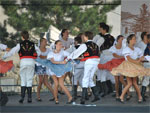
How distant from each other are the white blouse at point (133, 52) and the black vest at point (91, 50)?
509 mm

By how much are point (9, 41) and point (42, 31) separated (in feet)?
3.19

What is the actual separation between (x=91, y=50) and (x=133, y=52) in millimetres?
781

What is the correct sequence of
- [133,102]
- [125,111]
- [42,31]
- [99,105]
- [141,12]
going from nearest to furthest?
1. [125,111]
2. [99,105]
3. [133,102]
4. [141,12]
5. [42,31]

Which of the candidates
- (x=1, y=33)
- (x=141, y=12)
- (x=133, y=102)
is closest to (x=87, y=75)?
(x=133, y=102)

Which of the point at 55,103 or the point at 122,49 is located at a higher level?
the point at 122,49

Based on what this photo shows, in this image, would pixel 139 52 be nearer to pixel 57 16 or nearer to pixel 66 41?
pixel 66 41

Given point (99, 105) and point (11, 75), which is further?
point (11, 75)

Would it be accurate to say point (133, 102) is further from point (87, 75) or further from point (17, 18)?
point (17, 18)

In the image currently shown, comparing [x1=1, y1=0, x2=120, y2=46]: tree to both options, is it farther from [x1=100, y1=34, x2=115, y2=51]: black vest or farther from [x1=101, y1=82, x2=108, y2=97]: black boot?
[x1=101, y1=82, x2=108, y2=97]: black boot

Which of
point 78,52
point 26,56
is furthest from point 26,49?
point 78,52

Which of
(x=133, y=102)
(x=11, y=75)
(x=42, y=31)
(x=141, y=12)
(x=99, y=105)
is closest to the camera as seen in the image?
(x=99, y=105)

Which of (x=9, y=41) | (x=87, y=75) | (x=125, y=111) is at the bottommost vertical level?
(x=125, y=111)

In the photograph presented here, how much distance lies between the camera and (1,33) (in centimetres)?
1183

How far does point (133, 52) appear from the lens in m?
7.75
